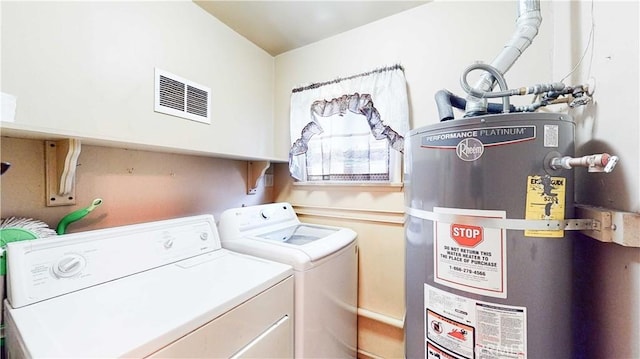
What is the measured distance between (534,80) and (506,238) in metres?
1.09

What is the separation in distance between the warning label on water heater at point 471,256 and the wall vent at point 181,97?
1503 millimetres

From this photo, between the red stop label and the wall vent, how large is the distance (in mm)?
1562

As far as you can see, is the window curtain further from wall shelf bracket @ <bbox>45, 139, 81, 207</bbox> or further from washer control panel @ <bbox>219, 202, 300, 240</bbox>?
wall shelf bracket @ <bbox>45, 139, 81, 207</bbox>

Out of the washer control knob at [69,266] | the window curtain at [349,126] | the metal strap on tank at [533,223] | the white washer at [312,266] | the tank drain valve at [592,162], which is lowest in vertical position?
the white washer at [312,266]

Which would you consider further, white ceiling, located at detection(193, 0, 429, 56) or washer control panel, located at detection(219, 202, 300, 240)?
white ceiling, located at detection(193, 0, 429, 56)

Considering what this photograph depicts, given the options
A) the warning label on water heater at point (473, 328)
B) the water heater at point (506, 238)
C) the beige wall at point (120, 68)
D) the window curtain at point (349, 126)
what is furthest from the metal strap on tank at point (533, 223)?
the beige wall at point (120, 68)

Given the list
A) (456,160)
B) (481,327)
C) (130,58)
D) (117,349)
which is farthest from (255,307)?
(130,58)

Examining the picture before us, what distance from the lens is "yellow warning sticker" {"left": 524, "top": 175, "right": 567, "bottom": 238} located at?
2.31 ft

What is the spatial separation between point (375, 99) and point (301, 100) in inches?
24.4

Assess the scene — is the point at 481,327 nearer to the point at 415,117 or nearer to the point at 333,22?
the point at 415,117

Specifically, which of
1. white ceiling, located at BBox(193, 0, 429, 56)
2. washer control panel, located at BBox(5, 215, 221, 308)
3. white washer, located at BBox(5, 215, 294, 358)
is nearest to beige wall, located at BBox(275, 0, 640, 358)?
white ceiling, located at BBox(193, 0, 429, 56)

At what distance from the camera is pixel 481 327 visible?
2.41ft

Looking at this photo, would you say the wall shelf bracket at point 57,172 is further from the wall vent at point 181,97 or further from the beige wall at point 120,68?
the wall vent at point 181,97

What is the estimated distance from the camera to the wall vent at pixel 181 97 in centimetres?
141
